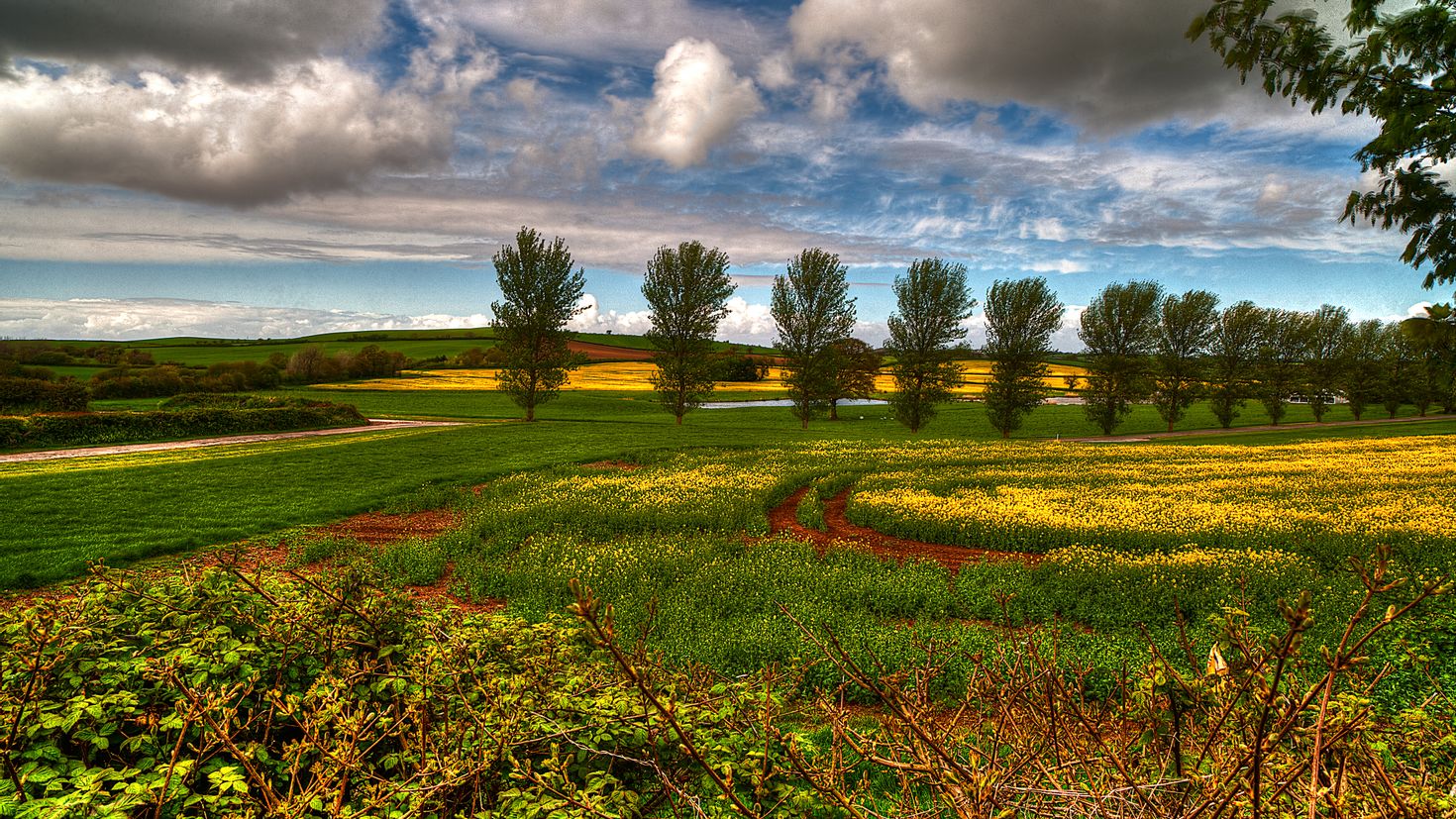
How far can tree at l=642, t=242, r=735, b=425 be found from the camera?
149 ft

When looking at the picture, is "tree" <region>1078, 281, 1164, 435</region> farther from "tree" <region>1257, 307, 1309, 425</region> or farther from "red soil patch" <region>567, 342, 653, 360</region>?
"red soil patch" <region>567, 342, 653, 360</region>

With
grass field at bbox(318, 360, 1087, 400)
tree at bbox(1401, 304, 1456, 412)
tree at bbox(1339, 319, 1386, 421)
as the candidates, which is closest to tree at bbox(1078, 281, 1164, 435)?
grass field at bbox(318, 360, 1087, 400)

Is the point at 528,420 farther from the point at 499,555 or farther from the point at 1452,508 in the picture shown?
the point at 1452,508

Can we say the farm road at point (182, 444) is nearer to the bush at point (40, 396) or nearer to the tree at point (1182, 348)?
the bush at point (40, 396)

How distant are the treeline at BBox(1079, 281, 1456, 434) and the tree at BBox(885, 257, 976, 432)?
13964mm

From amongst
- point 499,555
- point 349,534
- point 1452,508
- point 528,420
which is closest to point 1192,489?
point 1452,508

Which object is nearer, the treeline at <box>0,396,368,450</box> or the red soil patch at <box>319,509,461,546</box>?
the red soil patch at <box>319,509,461,546</box>

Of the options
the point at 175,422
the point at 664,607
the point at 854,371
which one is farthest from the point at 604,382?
the point at 664,607

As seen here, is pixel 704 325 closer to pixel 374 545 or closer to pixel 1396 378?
pixel 374 545

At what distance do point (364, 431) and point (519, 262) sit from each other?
15694 mm

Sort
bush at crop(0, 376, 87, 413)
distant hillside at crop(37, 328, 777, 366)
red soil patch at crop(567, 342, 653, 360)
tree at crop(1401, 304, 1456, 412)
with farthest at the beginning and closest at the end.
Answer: red soil patch at crop(567, 342, 653, 360)
distant hillside at crop(37, 328, 777, 366)
bush at crop(0, 376, 87, 413)
tree at crop(1401, 304, 1456, 412)

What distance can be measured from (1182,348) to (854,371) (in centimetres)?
2669

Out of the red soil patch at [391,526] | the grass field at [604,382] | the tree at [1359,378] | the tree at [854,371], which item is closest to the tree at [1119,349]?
the grass field at [604,382]

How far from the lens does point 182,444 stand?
95.5ft
